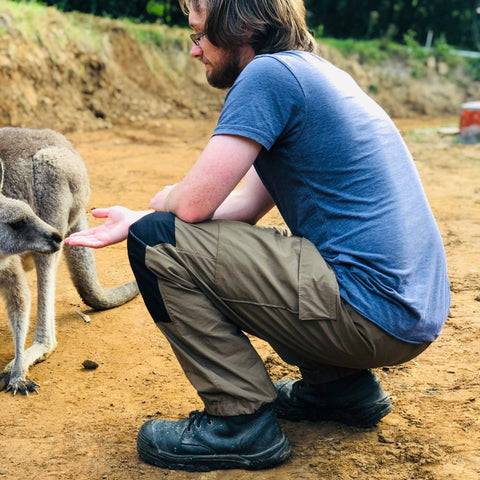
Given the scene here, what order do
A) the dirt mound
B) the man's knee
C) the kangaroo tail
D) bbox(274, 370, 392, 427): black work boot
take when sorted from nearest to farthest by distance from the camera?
the man's knee → bbox(274, 370, 392, 427): black work boot → the kangaroo tail → the dirt mound

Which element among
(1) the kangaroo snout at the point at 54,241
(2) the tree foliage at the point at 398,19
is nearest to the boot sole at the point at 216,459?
(1) the kangaroo snout at the point at 54,241

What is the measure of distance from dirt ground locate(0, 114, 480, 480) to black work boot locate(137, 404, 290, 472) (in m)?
0.04

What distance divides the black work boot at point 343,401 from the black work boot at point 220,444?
278mm

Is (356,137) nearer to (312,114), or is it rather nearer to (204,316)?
(312,114)

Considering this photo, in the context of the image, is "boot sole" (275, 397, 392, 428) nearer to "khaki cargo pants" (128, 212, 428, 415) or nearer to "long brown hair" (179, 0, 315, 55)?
"khaki cargo pants" (128, 212, 428, 415)

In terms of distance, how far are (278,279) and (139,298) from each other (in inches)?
78.2

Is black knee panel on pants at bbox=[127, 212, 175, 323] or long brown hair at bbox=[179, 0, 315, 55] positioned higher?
long brown hair at bbox=[179, 0, 315, 55]

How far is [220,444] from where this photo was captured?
2.21 meters

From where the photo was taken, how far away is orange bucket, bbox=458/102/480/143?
8398 mm

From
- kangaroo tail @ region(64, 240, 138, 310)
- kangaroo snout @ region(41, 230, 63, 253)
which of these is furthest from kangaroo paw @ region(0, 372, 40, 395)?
kangaroo tail @ region(64, 240, 138, 310)

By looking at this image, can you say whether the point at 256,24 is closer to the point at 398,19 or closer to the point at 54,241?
the point at 54,241

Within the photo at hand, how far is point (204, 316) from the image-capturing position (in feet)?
6.98

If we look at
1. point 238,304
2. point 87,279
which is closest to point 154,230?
point 238,304

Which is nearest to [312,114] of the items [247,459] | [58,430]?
[247,459]
